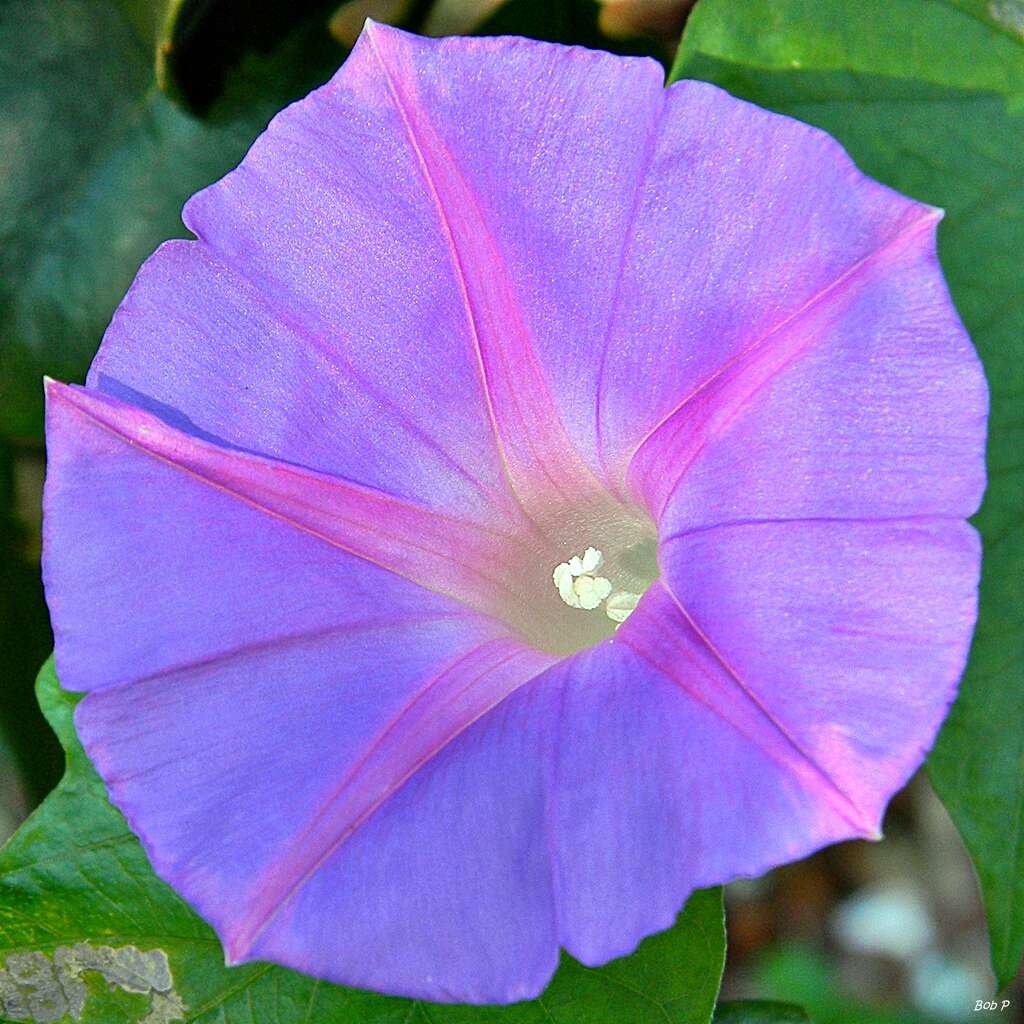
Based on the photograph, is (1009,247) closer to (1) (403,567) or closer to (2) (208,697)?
(1) (403,567)

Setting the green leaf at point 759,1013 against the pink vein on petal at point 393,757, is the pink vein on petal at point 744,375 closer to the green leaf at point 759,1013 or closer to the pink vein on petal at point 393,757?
the pink vein on petal at point 393,757

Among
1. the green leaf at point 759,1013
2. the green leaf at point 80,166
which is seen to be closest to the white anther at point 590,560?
the green leaf at point 759,1013

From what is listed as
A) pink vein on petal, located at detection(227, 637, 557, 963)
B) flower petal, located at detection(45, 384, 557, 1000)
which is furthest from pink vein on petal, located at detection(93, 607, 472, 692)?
pink vein on petal, located at detection(227, 637, 557, 963)

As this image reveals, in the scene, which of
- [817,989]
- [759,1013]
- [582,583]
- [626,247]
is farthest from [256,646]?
[817,989]

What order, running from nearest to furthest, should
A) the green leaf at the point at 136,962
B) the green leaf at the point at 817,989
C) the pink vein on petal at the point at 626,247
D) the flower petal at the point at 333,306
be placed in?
1. the pink vein on petal at the point at 626,247
2. the flower petal at the point at 333,306
3. the green leaf at the point at 136,962
4. the green leaf at the point at 817,989

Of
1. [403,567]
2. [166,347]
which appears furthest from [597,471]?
[166,347]

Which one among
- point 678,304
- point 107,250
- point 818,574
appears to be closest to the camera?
point 818,574

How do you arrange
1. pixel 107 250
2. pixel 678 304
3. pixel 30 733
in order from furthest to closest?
1. pixel 30 733
2. pixel 107 250
3. pixel 678 304
